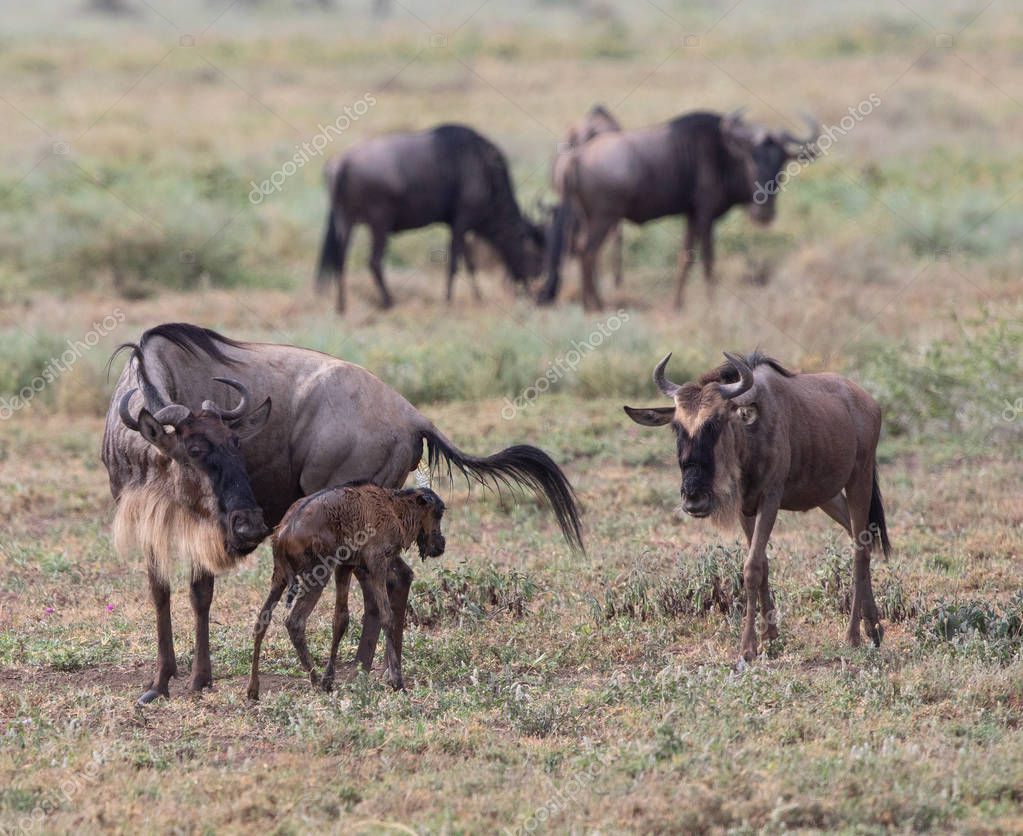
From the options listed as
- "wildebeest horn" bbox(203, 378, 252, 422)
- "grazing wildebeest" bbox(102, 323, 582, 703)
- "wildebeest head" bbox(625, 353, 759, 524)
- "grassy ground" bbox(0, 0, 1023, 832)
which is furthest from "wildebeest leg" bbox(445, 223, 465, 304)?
"wildebeest horn" bbox(203, 378, 252, 422)

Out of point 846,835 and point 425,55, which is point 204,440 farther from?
point 425,55

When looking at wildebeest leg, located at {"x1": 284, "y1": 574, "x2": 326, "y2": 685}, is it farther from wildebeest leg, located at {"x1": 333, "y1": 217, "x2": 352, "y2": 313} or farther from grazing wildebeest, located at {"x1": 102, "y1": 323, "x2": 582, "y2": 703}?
wildebeest leg, located at {"x1": 333, "y1": 217, "x2": 352, "y2": 313}

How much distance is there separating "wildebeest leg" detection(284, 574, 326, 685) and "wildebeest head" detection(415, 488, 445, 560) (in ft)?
1.71

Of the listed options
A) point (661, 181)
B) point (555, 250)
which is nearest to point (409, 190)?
point (555, 250)

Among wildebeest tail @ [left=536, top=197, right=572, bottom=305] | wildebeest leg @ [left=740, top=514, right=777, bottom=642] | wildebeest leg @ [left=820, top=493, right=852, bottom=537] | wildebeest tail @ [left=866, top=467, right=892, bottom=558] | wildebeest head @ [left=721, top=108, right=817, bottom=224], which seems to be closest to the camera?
wildebeest leg @ [left=740, top=514, right=777, bottom=642]

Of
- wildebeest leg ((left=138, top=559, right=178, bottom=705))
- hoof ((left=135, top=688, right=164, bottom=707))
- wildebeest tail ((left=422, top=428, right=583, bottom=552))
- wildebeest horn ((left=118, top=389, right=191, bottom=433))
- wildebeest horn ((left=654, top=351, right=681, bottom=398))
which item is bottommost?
hoof ((left=135, top=688, right=164, bottom=707))

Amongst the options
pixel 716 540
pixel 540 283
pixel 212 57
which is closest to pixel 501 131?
pixel 540 283

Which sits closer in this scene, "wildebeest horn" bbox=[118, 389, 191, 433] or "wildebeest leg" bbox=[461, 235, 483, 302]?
"wildebeest horn" bbox=[118, 389, 191, 433]

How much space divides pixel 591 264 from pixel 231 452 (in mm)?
9794

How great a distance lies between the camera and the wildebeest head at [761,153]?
1614 cm

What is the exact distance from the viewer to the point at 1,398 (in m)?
11.8

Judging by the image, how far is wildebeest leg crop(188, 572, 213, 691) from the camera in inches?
253

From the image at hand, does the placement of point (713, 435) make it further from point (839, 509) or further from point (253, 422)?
point (253, 422)

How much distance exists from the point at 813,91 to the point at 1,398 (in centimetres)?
2250
